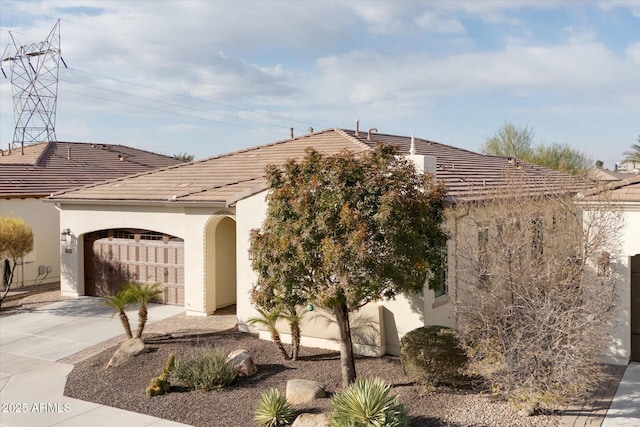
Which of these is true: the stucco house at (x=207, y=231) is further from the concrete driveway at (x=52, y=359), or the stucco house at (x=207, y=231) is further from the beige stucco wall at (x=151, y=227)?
the concrete driveway at (x=52, y=359)

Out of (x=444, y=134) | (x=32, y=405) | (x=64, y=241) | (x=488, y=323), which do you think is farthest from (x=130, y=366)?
(x=444, y=134)

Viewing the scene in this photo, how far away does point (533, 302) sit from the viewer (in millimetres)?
9508

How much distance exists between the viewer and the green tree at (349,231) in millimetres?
9727

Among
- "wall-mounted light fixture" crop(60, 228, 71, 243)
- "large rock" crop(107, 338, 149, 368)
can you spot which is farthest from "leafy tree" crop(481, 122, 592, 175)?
"large rock" crop(107, 338, 149, 368)

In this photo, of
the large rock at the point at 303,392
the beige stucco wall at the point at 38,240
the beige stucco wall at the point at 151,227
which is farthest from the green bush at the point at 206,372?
the beige stucco wall at the point at 38,240

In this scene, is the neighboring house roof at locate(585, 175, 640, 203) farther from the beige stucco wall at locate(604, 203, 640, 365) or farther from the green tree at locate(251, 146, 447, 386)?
the green tree at locate(251, 146, 447, 386)

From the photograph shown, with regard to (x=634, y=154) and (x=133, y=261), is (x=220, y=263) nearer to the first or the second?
(x=133, y=261)

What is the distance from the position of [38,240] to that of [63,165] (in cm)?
697

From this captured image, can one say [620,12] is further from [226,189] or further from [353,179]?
[226,189]

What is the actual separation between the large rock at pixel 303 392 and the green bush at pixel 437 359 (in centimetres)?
182

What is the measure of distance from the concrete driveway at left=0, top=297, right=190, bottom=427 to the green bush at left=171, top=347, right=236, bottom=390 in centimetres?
133

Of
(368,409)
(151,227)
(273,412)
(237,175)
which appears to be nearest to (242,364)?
(273,412)

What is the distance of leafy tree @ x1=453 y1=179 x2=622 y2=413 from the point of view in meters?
9.30

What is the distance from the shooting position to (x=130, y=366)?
42.2 ft
